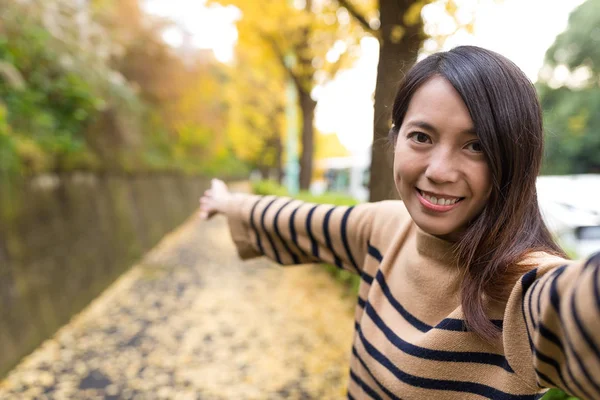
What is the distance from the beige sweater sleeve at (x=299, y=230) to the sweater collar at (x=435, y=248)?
12.7 inches

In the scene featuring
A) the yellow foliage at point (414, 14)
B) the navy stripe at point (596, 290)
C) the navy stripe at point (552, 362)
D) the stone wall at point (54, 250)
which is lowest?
A: the stone wall at point (54, 250)

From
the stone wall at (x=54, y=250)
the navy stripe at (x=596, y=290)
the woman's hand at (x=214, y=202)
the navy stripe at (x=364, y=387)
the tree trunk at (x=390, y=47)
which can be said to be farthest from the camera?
the stone wall at (x=54, y=250)

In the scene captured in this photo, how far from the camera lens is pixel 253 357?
4.14 metres

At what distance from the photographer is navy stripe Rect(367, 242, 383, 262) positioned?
140 centimetres

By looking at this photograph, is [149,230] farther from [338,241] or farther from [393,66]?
[338,241]

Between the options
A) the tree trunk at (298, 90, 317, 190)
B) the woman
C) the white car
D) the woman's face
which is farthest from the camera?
the tree trunk at (298, 90, 317, 190)

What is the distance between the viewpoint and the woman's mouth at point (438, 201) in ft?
3.30

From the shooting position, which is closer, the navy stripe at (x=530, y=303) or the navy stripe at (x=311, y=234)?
the navy stripe at (x=530, y=303)

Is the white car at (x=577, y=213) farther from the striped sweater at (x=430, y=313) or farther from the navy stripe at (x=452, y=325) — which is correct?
the navy stripe at (x=452, y=325)

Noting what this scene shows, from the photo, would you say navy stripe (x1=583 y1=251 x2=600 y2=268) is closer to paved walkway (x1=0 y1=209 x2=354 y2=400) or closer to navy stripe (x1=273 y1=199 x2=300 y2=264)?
navy stripe (x1=273 y1=199 x2=300 y2=264)

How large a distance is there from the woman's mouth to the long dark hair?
0.07 meters

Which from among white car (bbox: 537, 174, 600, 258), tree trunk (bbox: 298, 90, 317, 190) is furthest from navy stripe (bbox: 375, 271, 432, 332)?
tree trunk (bbox: 298, 90, 317, 190)

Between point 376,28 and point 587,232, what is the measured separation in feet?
13.2

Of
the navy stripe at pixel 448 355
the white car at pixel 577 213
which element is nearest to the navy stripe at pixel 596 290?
the navy stripe at pixel 448 355
